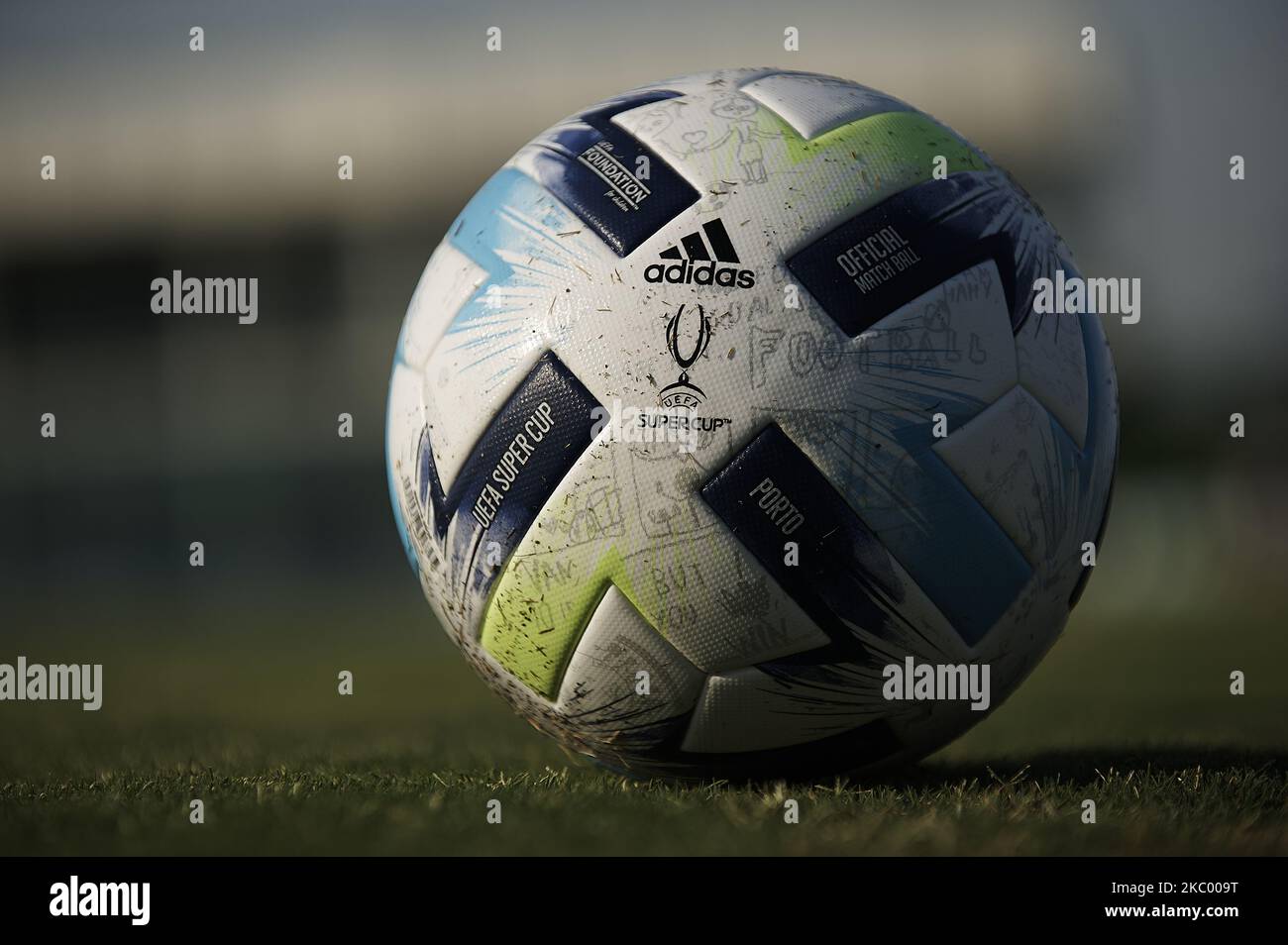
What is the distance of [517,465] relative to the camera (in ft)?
13.6

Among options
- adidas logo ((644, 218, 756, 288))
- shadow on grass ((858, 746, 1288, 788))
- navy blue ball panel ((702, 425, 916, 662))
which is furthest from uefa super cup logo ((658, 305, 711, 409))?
shadow on grass ((858, 746, 1288, 788))

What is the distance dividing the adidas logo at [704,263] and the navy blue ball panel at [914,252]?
17cm

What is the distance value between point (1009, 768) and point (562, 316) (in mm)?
2279

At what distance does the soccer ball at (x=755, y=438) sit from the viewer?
396cm

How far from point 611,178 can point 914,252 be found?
0.93 metres

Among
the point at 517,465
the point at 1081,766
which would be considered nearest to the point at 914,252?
the point at 517,465

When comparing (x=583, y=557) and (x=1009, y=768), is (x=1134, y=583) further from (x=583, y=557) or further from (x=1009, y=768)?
(x=583, y=557)

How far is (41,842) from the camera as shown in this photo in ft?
13.5

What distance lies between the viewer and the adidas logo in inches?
157

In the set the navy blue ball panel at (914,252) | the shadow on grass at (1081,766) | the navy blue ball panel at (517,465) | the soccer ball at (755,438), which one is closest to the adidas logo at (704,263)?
the soccer ball at (755,438)

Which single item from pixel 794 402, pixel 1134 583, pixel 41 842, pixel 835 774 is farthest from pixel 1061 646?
pixel 41 842

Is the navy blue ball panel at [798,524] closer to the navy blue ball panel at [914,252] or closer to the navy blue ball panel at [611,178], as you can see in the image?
the navy blue ball panel at [914,252]

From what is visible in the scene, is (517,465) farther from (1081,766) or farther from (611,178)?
(1081,766)

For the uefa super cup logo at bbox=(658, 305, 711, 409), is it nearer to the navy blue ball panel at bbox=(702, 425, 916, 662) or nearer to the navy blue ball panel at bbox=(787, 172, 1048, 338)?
the navy blue ball panel at bbox=(702, 425, 916, 662)
